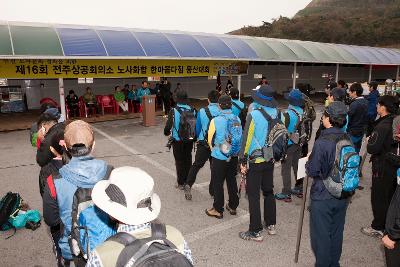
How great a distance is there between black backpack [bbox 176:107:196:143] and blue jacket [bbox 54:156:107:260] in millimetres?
3180

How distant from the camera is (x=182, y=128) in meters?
5.55

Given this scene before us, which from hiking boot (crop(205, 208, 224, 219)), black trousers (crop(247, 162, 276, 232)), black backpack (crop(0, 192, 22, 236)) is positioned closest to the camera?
black trousers (crop(247, 162, 276, 232))

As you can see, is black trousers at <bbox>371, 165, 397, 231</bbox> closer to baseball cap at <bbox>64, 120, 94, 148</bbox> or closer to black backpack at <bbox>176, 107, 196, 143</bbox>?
black backpack at <bbox>176, 107, 196, 143</bbox>

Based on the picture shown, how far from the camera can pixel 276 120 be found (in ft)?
13.4

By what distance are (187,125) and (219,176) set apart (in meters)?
1.22

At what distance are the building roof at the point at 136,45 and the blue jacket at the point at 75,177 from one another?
10.3m

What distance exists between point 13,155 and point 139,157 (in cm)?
341

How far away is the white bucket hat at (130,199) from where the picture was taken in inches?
62.7

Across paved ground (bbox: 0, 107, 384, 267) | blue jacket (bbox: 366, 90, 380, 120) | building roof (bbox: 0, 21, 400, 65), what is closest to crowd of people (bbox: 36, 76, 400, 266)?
paved ground (bbox: 0, 107, 384, 267)

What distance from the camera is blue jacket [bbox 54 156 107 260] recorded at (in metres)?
2.24

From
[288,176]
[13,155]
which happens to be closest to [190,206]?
[288,176]

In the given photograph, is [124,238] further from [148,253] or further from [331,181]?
[331,181]

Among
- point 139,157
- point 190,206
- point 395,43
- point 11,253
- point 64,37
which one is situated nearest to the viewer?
point 11,253

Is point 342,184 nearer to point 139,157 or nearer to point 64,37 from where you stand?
point 139,157
